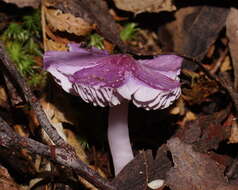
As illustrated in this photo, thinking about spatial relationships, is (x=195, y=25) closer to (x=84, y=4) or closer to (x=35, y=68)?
(x=84, y=4)

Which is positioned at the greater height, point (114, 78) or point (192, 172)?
point (114, 78)

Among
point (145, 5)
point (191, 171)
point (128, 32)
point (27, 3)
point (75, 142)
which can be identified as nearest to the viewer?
point (191, 171)

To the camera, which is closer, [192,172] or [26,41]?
[192,172]

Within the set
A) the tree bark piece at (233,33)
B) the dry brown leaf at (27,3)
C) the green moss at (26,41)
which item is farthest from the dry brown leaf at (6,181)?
the tree bark piece at (233,33)

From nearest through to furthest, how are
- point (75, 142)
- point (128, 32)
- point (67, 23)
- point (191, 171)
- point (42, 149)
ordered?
point (42, 149), point (191, 171), point (75, 142), point (67, 23), point (128, 32)

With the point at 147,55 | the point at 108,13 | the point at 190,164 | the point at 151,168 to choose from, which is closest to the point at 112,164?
the point at 151,168

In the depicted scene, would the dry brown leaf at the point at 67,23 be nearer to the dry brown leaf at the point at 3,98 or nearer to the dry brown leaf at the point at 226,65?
the dry brown leaf at the point at 3,98

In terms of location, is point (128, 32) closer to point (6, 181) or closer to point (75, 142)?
point (75, 142)

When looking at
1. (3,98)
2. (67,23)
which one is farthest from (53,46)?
(3,98)
